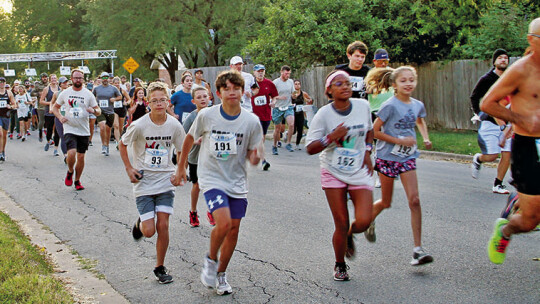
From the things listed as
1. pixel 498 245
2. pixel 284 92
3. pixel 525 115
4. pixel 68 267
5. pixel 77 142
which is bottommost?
pixel 68 267

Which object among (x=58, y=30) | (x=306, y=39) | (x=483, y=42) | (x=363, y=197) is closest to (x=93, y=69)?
(x=58, y=30)

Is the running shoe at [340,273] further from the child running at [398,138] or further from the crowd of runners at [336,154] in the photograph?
the child running at [398,138]

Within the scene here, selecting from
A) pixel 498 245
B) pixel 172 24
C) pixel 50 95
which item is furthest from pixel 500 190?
pixel 172 24

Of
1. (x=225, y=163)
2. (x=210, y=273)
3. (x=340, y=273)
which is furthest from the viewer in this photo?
(x=340, y=273)

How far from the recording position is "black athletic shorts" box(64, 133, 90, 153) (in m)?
10.9

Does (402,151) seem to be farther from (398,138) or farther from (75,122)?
(75,122)

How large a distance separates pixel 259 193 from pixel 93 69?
6036 centimetres

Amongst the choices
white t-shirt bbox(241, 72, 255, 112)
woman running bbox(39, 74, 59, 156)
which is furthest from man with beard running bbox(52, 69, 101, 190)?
woman running bbox(39, 74, 59, 156)

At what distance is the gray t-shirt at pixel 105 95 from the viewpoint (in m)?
17.0

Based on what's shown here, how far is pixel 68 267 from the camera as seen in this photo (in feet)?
20.3

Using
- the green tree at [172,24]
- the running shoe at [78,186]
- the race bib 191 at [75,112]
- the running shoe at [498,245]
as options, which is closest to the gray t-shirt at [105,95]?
the race bib 191 at [75,112]

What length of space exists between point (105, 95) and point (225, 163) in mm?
12402

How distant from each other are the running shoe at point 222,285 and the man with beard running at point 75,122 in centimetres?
611

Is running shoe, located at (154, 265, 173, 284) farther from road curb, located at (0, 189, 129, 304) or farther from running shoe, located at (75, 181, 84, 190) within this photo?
running shoe, located at (75, 181, 84, 190)
